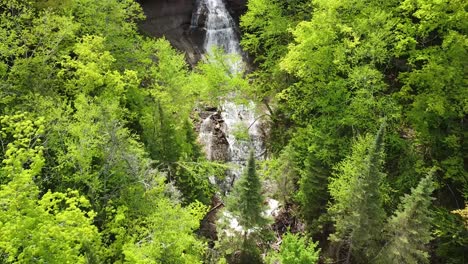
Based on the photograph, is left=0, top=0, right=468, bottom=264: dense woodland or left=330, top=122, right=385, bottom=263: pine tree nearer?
left=0, top=0, right=468, bottom=264: dense woodland

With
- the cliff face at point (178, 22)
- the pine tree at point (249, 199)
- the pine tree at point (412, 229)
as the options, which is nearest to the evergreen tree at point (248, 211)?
the pine tree at point (249, 199)

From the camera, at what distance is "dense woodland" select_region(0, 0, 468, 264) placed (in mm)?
17250

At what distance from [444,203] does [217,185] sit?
1411cm

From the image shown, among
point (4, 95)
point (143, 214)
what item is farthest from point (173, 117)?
point (4, 95)

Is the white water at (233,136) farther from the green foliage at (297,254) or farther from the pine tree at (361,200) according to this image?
the green foliage at (297,254)

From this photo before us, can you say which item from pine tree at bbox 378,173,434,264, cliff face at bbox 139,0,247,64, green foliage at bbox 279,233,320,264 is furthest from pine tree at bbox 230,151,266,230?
cliff face at bbox 139,0,247,64

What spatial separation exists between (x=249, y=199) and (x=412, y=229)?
7.63 meters

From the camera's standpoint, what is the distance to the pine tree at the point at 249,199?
19750 millimetres

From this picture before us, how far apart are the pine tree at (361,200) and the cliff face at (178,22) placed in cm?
1887

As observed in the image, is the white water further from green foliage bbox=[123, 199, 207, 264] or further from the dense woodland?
green foliage bbox=[123, 199, 207, 264]

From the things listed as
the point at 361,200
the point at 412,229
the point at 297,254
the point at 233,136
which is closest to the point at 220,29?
the point at 233,136

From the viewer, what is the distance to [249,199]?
65.5ft

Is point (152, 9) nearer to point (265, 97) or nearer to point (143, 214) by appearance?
point (265, 97)

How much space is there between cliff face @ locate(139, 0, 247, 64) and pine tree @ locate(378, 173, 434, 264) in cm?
2210
